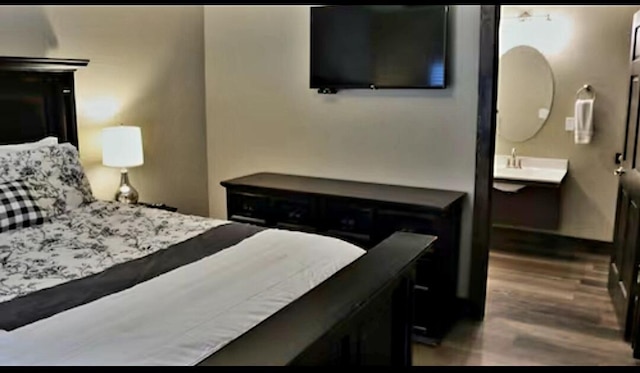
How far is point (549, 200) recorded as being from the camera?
196 inches

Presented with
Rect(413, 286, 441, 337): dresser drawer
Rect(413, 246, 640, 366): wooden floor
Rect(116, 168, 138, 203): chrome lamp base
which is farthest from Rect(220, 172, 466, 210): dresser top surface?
Rect(413, 246, 640, 366): wooden floor

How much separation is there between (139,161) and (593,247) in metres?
4.00

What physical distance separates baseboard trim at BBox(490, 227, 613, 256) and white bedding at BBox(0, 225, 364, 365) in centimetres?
337

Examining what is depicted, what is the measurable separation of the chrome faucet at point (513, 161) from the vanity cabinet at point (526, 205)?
0.95ft

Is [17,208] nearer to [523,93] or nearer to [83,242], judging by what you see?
[83,242]

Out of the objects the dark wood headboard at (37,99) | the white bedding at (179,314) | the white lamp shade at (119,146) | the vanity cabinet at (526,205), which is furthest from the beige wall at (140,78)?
the vanity cabinet at (526,205)

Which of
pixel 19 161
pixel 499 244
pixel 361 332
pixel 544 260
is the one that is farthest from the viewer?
pixel 499 244

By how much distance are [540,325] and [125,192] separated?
293 centimetres

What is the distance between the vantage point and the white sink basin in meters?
4.81

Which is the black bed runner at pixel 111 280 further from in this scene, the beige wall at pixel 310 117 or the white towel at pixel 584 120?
the white towel at pixel 584 120

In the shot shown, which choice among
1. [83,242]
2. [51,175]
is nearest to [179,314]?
[83,242]

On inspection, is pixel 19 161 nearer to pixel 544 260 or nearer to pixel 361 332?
pixel 361 332
